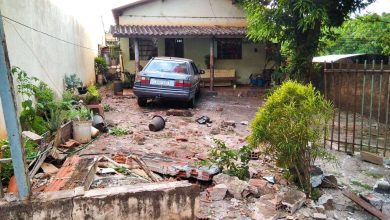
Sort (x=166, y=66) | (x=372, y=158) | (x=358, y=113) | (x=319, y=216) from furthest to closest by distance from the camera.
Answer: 1. (x=166, y=66)
2. (x=358, y=113)
3. (x=372, y=158)
4. (x=319, y=216)

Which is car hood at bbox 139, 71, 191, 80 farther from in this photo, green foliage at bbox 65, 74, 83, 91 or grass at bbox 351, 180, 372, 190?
grass at bbox 351, 180, 372, 190

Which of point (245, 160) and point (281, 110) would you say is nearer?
point (281, 110)

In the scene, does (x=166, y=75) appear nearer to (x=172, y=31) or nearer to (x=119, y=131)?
(x=119, y=131)

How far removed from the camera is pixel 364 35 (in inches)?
796

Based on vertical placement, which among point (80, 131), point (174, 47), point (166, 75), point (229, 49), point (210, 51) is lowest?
point (80, 131)

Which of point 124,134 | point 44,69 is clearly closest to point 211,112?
point 124,134

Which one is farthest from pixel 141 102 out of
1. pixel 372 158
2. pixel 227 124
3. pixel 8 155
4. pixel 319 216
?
pixel 319 216

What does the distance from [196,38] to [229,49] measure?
1.85 meters

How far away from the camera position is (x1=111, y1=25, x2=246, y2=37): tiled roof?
14.1m

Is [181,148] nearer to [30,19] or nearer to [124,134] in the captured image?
[124,134]

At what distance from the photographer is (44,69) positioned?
8.34m

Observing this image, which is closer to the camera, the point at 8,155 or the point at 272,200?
the point at 272,200

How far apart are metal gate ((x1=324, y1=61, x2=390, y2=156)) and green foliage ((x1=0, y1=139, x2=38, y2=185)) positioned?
13.9ft

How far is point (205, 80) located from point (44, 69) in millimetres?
8950
